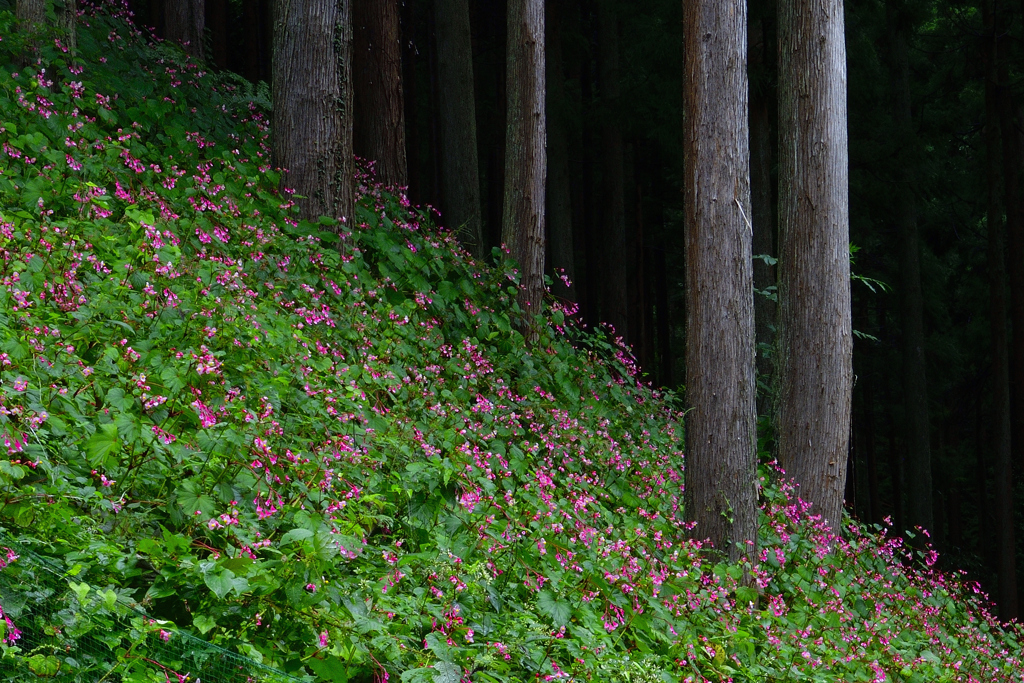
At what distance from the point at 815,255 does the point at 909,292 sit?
11264mm

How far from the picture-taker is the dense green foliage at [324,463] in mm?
3080

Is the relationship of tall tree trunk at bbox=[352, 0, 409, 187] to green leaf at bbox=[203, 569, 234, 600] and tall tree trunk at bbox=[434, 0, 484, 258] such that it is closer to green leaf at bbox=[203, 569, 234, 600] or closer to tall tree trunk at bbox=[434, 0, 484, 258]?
tall tree trunk at bbox=[434, 0, 484, 258]

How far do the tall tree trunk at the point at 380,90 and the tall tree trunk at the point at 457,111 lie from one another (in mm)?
2626

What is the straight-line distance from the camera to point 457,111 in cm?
1237

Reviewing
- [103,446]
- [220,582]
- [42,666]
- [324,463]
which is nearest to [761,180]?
[324,463]

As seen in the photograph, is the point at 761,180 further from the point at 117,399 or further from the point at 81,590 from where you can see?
the point at 81,590

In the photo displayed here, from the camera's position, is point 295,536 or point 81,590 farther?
point 295,536

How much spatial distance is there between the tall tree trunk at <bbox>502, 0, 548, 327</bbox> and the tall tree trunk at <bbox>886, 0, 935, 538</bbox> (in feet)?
30.5

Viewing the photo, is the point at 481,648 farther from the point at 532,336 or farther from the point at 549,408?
the point at 532,336

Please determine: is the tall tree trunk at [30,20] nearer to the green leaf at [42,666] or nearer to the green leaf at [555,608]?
the green leaf at [42,666]

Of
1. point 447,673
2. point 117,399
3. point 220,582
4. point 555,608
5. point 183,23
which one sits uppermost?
point 183,23

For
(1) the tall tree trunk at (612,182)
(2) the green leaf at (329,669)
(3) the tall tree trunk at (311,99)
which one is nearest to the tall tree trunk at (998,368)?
(1) the tall tree trunk at (612,182)

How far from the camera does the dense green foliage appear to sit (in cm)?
308

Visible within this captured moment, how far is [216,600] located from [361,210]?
17.8 ft
